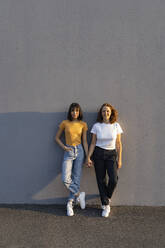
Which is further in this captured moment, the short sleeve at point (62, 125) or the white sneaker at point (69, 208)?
the short sleeve at point (62, 125)

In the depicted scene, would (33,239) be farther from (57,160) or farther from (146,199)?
(146,199)

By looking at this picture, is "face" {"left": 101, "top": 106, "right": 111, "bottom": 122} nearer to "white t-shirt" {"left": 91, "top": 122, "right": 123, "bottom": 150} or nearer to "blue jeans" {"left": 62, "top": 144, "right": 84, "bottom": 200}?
"white t-shirt" {"left": 91, "top": 122, "right": 123, "bottom": 150}

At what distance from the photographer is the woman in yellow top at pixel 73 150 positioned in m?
4.20

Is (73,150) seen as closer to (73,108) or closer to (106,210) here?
(73,108)

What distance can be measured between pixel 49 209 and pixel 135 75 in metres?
2.90

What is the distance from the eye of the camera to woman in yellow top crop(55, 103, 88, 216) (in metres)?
4.20

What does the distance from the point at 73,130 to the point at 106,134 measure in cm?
58

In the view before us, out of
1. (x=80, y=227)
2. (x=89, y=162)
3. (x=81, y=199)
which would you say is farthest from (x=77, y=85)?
(x=80, y=227)

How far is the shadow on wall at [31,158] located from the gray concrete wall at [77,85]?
19mm

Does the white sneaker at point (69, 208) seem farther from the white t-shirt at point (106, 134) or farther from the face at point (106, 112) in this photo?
the face at point (106, 112)

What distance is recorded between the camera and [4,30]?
4.36m

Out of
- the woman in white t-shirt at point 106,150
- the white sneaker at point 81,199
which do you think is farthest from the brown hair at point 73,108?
the white sneaker at point 81,199

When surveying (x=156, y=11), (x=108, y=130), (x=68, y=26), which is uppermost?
(x=156, y=11)

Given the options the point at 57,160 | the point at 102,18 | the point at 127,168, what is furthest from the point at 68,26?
the point at 127,168
